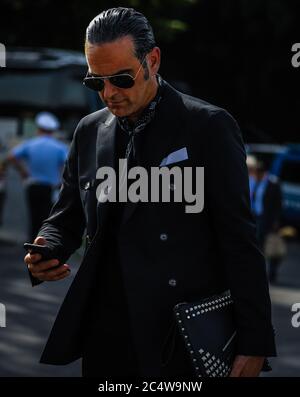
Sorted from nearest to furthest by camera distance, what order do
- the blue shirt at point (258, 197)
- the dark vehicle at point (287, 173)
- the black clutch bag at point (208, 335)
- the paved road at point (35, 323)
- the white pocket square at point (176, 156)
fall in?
the black clutch bag at point (208, 335)
the white pocket square at point (176, 156)
the paved road at point (35, 323)
the blue shirt at point (258, 197)
the dark vehicle at point (287, 173)

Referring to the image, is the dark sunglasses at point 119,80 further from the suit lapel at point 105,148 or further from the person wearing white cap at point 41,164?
the person wearing white cap at point 41,164

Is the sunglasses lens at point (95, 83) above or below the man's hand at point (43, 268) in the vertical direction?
above

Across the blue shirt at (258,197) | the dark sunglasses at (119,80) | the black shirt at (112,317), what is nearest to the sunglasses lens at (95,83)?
the dark sunglasses at (119,80)

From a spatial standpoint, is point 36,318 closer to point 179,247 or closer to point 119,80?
point 179,247

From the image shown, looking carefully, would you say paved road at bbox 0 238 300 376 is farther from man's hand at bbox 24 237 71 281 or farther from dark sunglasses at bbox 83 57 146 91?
dark sunglasses at bbox 83 57 146 91

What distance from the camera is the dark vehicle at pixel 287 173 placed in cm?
2253

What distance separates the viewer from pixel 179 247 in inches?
126

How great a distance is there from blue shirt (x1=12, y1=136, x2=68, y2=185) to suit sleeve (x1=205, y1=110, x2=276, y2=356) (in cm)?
1092

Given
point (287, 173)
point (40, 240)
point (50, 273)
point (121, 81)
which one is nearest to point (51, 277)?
point (50, 273)

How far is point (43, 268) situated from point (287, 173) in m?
19.8

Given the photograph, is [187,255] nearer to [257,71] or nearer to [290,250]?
[290,250]

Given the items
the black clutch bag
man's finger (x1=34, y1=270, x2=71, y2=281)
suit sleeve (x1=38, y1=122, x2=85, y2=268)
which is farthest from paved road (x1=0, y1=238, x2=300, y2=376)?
the black clutch bag

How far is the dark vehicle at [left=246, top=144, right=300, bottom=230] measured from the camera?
2253 cm
